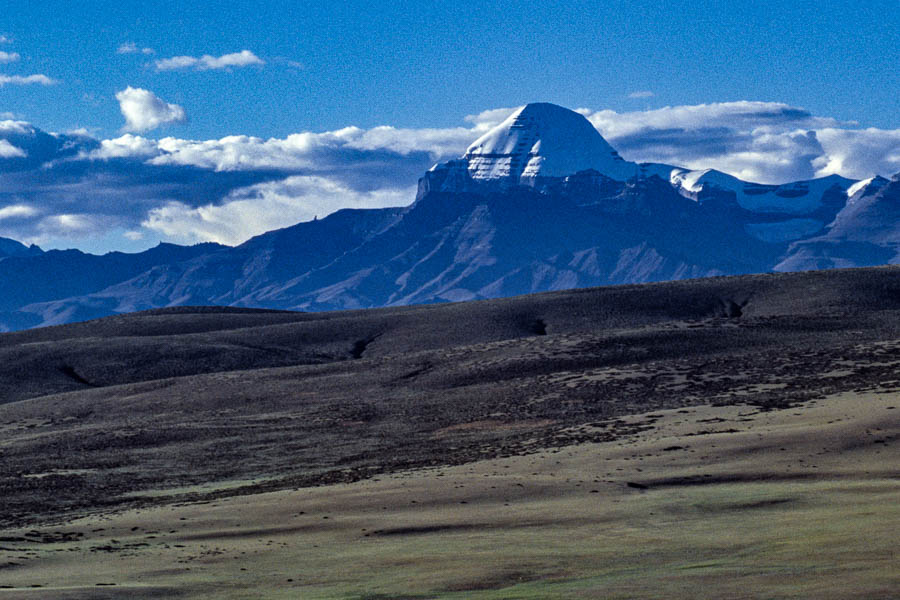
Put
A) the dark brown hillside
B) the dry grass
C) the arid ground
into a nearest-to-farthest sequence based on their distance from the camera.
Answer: the dry grass
the arid ground
the dark brown hillside

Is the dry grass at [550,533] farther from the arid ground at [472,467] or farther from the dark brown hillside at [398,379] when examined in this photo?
the dark brown hillside at [398,379]

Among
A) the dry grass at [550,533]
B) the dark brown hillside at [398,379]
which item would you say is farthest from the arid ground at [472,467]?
the dark brown hillside at [398,379]

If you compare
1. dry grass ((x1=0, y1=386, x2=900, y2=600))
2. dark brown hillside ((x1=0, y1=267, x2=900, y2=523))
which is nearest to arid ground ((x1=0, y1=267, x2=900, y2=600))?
dry grass ((x1=0, y1=386, x2=900, y2=600))

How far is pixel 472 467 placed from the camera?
42531mm

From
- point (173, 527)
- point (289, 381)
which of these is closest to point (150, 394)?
point (289, 381)

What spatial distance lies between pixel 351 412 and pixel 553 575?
4768cm

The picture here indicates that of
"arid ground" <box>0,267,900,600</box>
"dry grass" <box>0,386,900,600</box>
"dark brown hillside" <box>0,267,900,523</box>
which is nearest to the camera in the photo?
"dry grass" <box>0,386,900,600</box>

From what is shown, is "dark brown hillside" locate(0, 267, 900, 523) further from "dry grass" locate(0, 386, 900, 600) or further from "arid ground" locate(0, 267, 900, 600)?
"dry grass" locate(0, 386, 900, 600)

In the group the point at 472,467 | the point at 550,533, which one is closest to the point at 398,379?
the point at 472,467

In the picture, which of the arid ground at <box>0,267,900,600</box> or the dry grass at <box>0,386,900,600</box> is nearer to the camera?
the dry grass at <box>0,386,900,600</box>

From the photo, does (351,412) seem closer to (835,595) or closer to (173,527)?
(173,527)

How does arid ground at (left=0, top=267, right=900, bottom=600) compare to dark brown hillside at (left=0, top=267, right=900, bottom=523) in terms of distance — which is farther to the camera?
dark brown hillside at (left=0, top=267, right=900, bottom=523)

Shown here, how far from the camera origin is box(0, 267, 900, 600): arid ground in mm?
23047

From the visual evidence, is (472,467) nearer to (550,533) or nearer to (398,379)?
(550,533)
